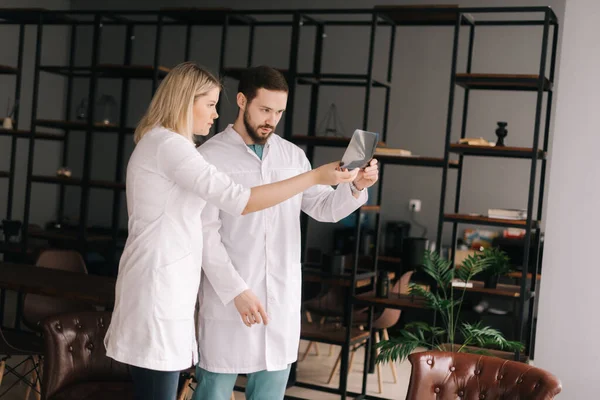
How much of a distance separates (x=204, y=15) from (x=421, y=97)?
10.7 feet

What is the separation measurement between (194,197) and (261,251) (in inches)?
16.4

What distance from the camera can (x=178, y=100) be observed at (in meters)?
2.30

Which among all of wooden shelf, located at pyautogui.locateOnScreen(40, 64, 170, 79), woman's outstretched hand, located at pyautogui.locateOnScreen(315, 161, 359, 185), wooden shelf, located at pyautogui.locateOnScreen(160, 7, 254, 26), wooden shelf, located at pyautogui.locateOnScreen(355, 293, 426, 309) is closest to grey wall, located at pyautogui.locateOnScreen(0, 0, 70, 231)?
wooden shelf, located at pyautogui.locateOnScreen(40, 64, 170, 79)

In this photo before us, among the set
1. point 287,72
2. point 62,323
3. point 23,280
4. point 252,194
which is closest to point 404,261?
point 287,72

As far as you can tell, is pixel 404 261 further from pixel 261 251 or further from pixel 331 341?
pixel 261 251

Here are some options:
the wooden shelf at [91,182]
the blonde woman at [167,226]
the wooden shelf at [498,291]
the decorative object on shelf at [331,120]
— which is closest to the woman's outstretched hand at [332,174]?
the blonde woman at [167,226]

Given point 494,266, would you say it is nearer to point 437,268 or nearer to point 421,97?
point 437,268

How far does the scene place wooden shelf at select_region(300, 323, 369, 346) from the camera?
512 cm

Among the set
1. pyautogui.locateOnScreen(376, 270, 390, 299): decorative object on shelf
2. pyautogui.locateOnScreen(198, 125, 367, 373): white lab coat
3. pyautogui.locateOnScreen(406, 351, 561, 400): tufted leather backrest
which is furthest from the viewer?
pyautogui.locateOnScreen(376, 270, 390, 299): decorative object on shelf

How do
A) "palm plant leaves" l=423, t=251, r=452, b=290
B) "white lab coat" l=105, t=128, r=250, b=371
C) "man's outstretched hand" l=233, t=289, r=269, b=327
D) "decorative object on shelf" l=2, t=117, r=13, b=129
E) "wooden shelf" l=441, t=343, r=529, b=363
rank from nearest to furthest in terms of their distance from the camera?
"white lab coat" l=105, t=128, r=250, b=371
"man's outstretched hand" l=233, t=289, r=269, b=327
"wooden shelf" l=441, t=343, r=529, b=363
"palm plant leaves" l=423, t=251, r=452, b=290
"decorative object on shelf" l=2, t=117, r=13, b=129

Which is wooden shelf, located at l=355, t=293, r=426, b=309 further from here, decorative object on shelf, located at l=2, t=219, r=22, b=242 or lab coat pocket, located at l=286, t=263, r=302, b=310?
decorative object on shelf, located at l=2, t=219, r=22, b=242

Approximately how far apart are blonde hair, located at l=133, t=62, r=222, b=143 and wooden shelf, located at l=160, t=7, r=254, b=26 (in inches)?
141

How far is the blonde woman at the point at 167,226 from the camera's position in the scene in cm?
223

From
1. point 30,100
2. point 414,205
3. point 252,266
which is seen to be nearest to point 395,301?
point 252,266
